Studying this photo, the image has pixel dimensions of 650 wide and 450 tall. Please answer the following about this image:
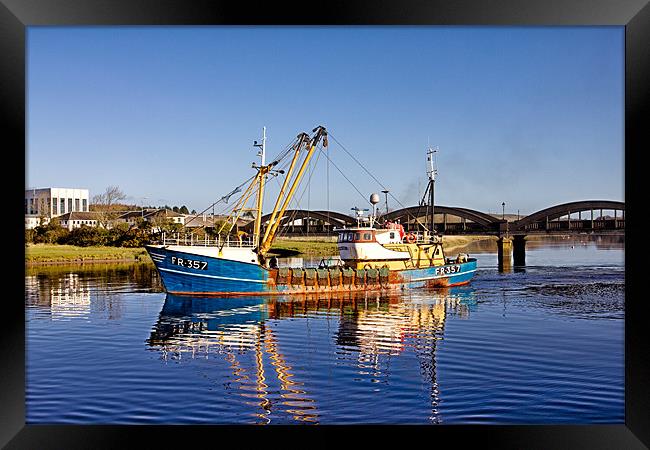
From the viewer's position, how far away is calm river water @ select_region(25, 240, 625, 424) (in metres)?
8.80

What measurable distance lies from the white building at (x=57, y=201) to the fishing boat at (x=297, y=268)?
126 feet

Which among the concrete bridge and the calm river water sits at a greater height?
the concrete bridge

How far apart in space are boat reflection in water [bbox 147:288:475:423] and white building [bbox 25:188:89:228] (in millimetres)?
41406

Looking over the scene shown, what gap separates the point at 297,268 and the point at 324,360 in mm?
12117

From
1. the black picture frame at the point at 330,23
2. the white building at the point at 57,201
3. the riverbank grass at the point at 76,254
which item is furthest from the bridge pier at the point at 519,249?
the black picture frame at the point at 330,23

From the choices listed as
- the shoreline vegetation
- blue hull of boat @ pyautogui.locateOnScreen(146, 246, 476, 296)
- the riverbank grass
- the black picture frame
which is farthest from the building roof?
the black picture frame

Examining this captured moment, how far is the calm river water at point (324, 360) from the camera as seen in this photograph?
880 cm

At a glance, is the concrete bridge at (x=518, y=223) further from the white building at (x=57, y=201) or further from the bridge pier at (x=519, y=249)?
the white building at (x=57, y=201)

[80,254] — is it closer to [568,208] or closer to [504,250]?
[504,250]

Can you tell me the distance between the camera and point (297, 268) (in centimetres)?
2423

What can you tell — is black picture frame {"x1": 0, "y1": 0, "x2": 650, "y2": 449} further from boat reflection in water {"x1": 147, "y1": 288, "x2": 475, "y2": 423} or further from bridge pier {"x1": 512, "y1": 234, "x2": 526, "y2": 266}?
bridge pier {"x1": 512, "y1": 234, "x2": 526, "y2": 266}
